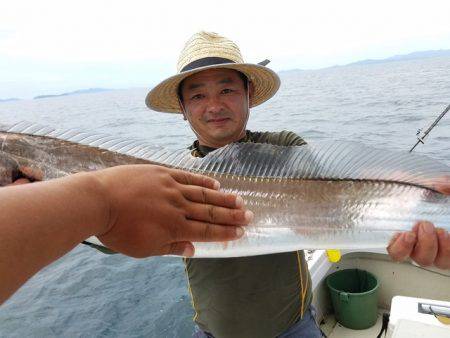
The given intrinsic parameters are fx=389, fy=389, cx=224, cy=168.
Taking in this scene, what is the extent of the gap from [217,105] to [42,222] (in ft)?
6.68

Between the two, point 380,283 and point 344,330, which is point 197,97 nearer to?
point 344,330

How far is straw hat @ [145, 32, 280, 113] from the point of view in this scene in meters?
2.75

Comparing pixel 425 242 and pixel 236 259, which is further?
pixel 236 259

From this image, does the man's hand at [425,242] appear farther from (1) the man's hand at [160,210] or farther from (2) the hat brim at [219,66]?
(2) the hat brim at [219,66]

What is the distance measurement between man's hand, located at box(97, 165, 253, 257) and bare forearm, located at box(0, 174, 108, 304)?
8 cm

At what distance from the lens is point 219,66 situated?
104 inches

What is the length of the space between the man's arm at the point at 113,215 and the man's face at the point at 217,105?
130 centimetres

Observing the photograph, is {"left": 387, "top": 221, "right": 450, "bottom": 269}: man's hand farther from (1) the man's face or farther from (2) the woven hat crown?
(2) the woven hat crown

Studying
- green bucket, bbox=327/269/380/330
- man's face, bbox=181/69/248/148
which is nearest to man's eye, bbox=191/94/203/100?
man's face, bbox=181/69/248/148

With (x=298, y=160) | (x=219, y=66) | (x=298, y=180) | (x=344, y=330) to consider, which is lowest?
(x=344, y=330)

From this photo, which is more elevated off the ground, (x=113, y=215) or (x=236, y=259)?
(x=113, y=215)

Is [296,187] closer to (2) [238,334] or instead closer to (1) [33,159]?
(2) [238,334]

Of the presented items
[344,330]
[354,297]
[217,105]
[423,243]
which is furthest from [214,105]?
[344,330]

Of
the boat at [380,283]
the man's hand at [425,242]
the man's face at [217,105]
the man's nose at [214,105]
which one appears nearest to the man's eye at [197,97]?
the man's face at [217,105]
